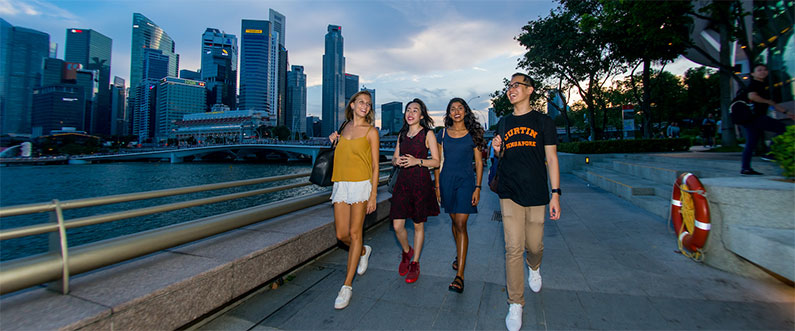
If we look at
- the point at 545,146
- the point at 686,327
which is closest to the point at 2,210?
the point at 545,146

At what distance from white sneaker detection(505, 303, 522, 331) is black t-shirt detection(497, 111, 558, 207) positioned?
769 mm

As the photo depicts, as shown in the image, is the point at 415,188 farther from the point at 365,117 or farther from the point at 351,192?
the point at 365,117

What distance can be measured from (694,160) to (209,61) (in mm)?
242243

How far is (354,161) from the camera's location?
9.45ft

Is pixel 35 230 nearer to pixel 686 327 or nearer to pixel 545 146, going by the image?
pixel 545 146

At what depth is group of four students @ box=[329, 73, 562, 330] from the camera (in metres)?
2.46

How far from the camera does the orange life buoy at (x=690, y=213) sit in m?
3.12

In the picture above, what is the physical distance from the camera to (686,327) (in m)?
2.13

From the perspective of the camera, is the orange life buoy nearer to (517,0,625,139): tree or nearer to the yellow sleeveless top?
the yellow sleeveless top

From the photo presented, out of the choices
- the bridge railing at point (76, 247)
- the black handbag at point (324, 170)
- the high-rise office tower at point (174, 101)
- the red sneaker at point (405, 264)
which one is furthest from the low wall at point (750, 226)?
the high-rise office tower at point (174, 101)

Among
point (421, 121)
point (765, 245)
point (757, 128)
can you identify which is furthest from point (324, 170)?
point (757, 128)

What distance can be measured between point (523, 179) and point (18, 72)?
19335 centimetres

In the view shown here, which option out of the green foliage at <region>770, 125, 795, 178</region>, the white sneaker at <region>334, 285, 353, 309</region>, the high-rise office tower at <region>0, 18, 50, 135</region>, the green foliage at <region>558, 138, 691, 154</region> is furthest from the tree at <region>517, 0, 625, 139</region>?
A: the high-rise office tower at <region>0, 18, 50, 135</region>

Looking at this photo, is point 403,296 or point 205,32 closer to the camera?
point 403,296
